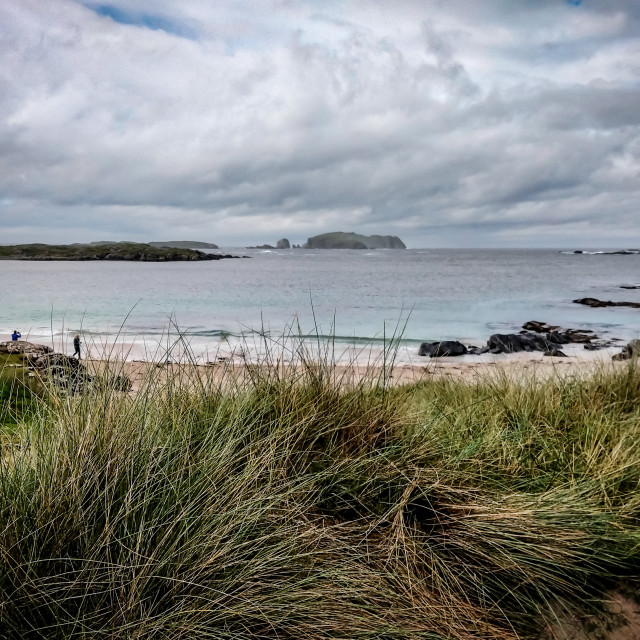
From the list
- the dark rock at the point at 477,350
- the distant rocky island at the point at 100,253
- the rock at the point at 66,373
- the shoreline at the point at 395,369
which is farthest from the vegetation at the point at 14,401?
the distant rocky island at the point at 100,253

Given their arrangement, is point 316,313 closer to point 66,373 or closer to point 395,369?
point 395,369

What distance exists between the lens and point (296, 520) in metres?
2.78

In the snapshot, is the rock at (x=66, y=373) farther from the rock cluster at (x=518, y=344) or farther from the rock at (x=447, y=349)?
the rock at (x=447, y=349)

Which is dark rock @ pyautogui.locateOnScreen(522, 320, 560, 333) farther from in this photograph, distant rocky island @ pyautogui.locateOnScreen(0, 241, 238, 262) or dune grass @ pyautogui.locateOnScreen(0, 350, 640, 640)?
distant rocky island @ pyautogui.locateOnScreen(0, 241, 238, 262)

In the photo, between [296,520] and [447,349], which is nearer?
[296,520]

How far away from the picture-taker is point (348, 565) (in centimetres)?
252

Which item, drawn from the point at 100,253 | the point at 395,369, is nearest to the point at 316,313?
the point at 395,369

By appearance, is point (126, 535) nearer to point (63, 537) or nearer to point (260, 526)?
point (63, 537)

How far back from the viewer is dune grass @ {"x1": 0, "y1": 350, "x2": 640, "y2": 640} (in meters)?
2.16

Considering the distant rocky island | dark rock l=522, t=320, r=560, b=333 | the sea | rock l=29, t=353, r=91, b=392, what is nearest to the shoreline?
rock l=29, t=353, r=91, b=392

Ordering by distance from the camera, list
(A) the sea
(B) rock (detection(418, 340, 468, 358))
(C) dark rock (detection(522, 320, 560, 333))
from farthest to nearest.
A: (C) dark rock (detection(522, 320, 560, 333))
(A) the sea
(B) rock (detection(418, 340, 468, 358))

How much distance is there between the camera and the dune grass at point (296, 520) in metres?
2.16

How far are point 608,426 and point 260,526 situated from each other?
2962 mm

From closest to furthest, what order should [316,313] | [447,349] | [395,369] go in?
[395,369] < [447,349] < [316,313]
